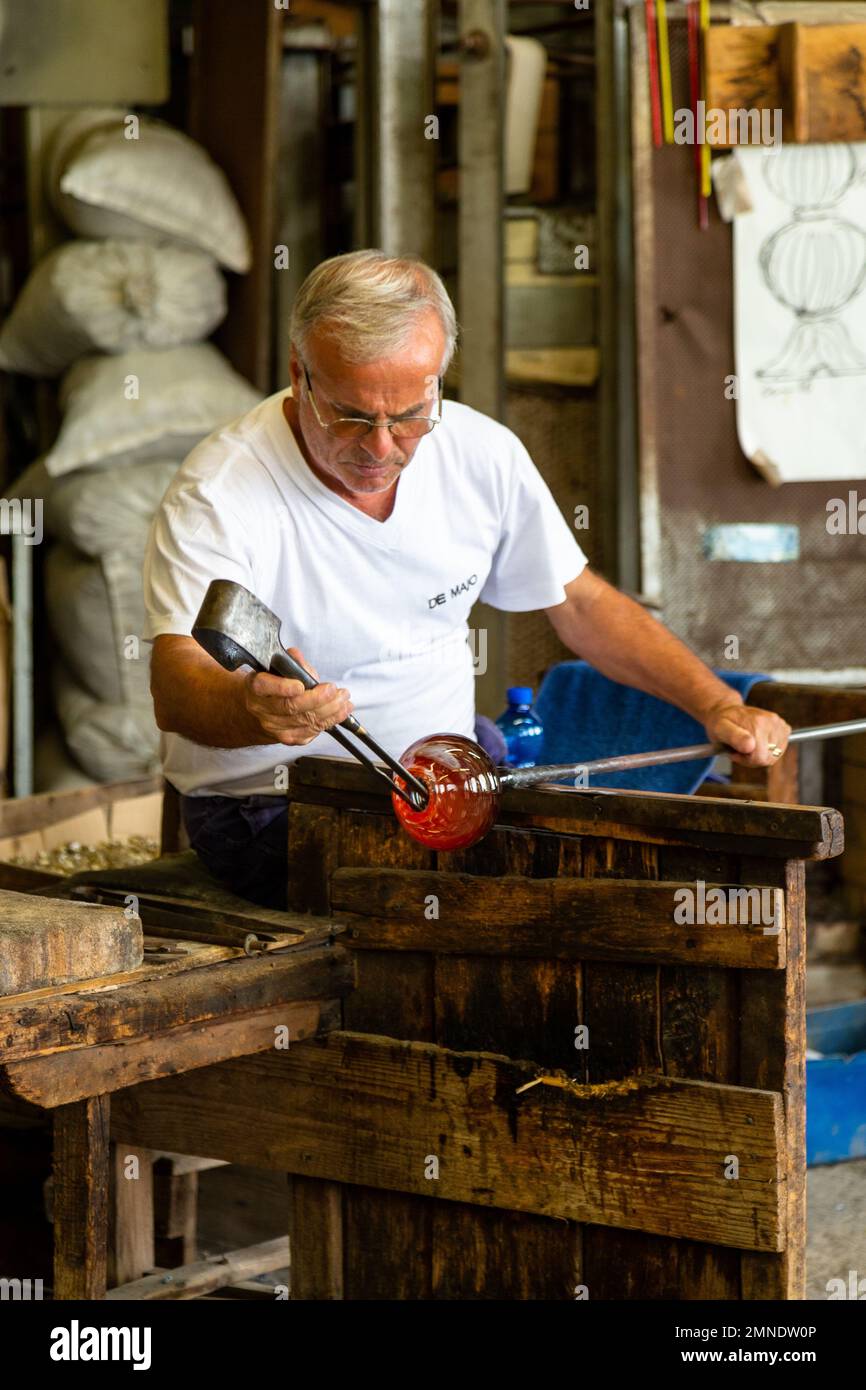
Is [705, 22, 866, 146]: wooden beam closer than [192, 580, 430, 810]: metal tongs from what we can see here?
No

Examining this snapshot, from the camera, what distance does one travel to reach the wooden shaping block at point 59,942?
2.15 meters

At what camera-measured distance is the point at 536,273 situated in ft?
18.3

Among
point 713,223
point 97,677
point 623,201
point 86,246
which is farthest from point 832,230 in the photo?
point 97,677

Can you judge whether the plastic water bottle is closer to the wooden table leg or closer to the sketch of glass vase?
the wooden table leg

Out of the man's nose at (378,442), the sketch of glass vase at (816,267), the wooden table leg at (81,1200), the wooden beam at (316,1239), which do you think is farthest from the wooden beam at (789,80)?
the wooden table leg at (81,1200)

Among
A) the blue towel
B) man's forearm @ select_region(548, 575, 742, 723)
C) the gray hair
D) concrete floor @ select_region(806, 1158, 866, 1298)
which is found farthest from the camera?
the blue towel

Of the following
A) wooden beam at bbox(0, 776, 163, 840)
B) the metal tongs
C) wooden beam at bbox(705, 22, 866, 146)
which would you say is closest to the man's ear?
the metal tongs

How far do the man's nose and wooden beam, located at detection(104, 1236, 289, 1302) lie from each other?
4.57 feet

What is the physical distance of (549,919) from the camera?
7.88 ft

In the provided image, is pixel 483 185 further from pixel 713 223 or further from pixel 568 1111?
pixel 568 1111

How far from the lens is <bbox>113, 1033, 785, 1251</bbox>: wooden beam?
2.28 m

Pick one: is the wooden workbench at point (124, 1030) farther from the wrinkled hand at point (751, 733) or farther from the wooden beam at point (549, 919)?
the wrinkled hand at point (751, 733)

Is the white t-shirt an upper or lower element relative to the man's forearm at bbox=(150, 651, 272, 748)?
upper

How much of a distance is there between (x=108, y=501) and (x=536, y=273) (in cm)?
156
